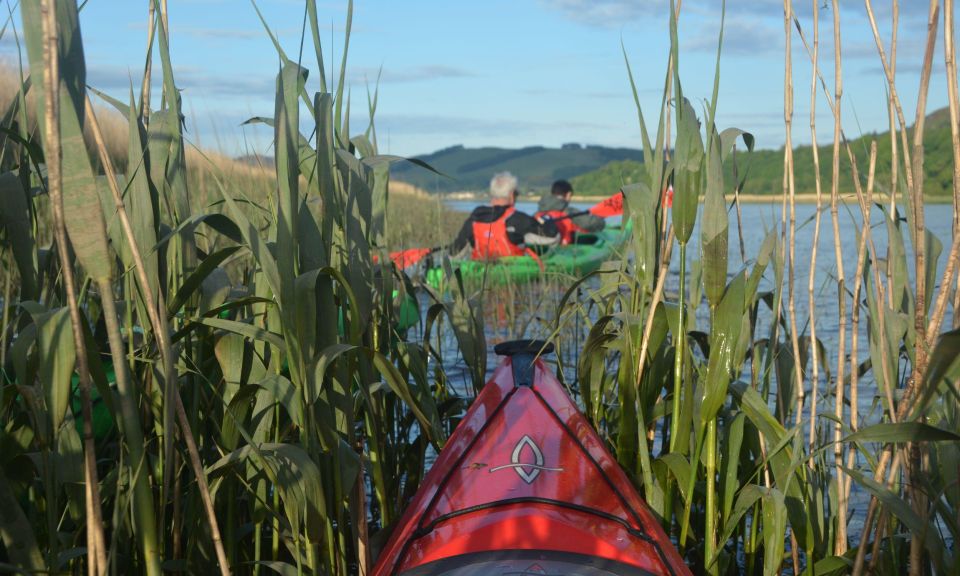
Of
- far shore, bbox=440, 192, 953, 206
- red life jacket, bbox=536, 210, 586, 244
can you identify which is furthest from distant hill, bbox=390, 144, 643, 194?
red life jacket, bbox=536, 210, 586, 244

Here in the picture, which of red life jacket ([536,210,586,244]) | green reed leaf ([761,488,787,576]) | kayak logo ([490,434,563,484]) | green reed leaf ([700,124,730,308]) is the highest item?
green reed leaf ([700,124,730,308])

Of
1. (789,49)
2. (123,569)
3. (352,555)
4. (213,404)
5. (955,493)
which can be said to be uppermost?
(789,49)

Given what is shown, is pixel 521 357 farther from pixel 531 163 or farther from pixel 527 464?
pixel 531 163

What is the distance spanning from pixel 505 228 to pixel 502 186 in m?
0.71

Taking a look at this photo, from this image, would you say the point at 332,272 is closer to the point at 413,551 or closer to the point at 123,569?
the point at 413,551

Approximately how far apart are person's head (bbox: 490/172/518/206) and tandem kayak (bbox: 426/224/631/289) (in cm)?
80

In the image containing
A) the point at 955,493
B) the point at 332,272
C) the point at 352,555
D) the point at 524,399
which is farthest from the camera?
the point at 352,555

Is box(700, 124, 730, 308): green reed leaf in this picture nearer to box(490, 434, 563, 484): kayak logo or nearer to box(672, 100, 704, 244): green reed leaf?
box(672, 100, 704, 244): green reed leaf

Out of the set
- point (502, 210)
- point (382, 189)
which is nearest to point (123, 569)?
point (382, 189)

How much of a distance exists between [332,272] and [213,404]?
1.95 feet

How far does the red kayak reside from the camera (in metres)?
1.74

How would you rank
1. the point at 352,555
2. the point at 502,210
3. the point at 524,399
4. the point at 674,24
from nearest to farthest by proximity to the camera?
the point at 674,24
the point at 524,399
the point at 352,555
the point at 502,210

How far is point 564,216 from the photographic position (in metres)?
9.43

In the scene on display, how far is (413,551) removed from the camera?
1.81 m
